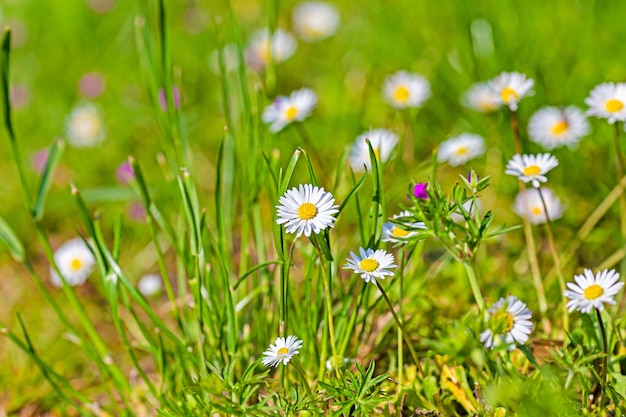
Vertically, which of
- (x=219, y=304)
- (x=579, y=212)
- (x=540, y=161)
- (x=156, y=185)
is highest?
(x=156, y=185)

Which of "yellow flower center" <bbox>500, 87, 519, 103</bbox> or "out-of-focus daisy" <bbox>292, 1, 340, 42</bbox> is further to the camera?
"out-of-focus daisy" <bbox>292, 1, 340, 42</bbox>

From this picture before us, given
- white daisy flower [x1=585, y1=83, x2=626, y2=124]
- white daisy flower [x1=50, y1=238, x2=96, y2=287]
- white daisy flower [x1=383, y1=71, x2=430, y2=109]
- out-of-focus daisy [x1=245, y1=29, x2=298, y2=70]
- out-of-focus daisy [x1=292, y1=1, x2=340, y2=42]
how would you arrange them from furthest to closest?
out-of-focus daisy [x1=292, y1=1, x2=340, y2=42] < out-of-focus daisy [x1=245, y1=29, x2=298, y2=70] < white daisy flower [x1=383, y1=71, x2=430, y2=109] < white daisy flower [x1=50, y1=238, x2=96, y2=287] < white daisy flower [x1=585, y1=83, x2=626, y2=124]

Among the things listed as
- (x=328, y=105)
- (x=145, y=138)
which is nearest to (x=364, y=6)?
(x=328, y=105)

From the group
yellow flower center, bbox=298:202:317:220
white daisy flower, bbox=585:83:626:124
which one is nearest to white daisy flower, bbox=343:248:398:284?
yellow flower center, bbox=298:202:317:220

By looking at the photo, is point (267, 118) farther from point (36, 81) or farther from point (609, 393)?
point (36, 81)

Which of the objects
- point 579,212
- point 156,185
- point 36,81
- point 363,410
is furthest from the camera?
point 36,81

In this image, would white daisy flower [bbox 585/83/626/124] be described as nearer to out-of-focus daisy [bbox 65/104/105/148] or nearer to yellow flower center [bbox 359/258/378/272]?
yellow flower center [bbox 359/258/378/272]

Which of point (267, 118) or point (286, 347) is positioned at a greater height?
point (267, 118)

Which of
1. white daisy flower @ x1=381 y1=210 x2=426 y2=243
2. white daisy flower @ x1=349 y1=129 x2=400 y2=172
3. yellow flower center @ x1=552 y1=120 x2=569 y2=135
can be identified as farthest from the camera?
yellow flower center @ x1=552 y1=120 x2=569 y2=135
